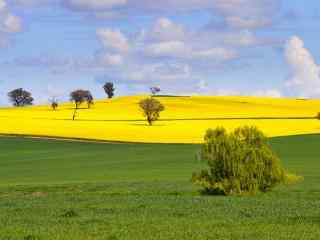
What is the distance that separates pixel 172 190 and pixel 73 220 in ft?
47.0

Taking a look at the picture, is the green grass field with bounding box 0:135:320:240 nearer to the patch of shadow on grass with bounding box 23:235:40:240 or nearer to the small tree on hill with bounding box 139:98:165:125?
the patch of shadow on grass with bounding box 23:235:40:240

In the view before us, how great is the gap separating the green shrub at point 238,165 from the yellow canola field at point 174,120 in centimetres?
5085

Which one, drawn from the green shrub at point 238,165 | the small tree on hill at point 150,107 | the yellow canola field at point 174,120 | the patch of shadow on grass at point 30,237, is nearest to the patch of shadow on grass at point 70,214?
the patch of shadow on grass at point 30,237

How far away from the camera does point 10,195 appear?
33031mm

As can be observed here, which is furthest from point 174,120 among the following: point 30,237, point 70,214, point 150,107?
point 30,237

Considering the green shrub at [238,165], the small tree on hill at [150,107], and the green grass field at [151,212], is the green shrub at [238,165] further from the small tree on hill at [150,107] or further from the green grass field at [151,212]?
the small tree on hill at [150,107]

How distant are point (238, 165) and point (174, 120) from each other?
87112 mm

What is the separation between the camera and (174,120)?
382 feet

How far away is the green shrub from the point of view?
2948cm

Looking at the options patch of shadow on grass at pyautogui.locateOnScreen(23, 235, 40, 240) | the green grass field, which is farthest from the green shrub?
patch of shadow on grass at pyautogui.locateOnScreen(23, 235, 40, 240)

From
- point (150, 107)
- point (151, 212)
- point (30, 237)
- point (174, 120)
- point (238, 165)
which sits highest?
point (150, 107)

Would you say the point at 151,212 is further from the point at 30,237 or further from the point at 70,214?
the point at 30,237

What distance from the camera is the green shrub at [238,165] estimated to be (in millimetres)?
29484

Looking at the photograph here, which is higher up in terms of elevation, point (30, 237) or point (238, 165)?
point (238, 165)
